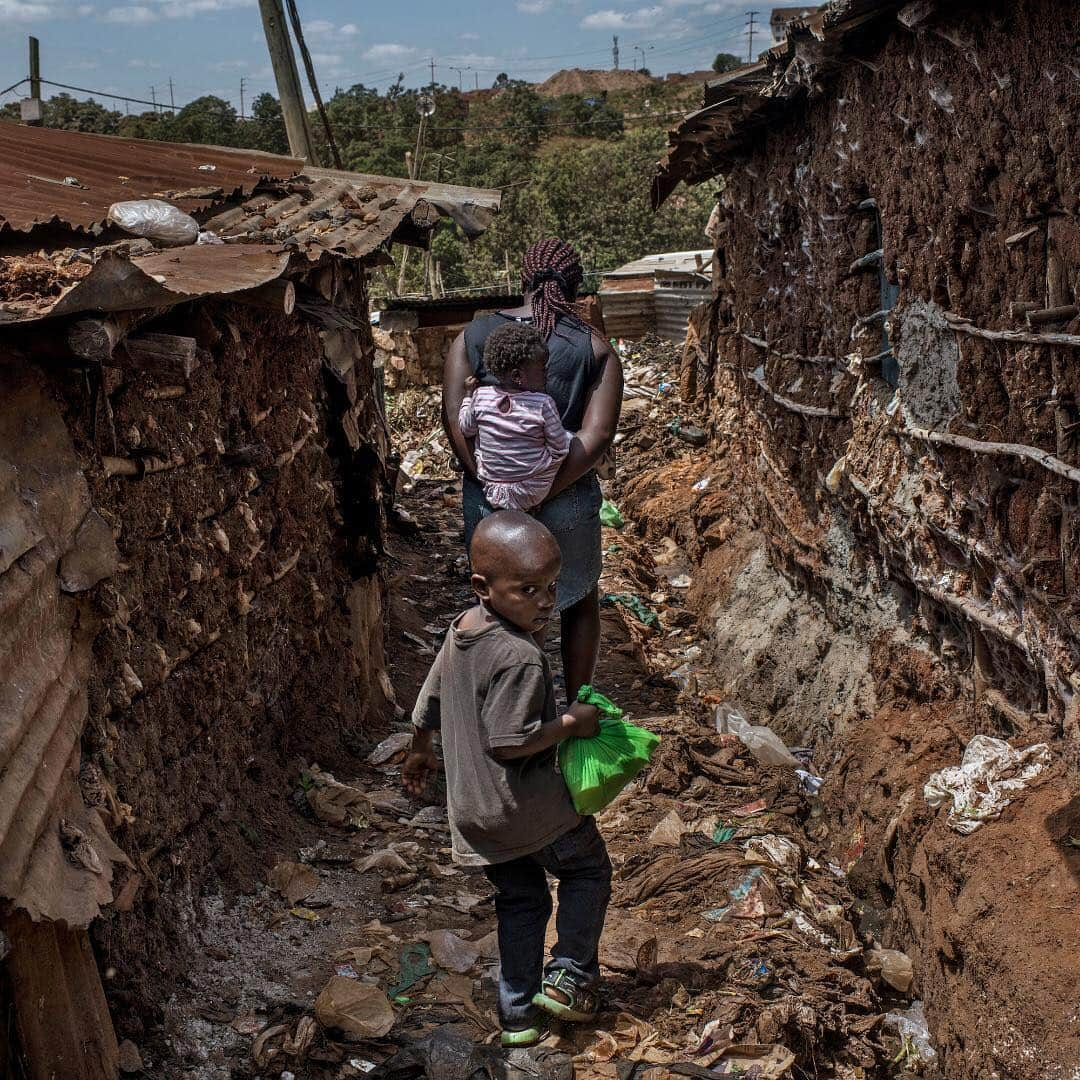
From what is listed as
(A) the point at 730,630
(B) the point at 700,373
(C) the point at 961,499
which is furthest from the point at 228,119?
(C) the point at 961,499

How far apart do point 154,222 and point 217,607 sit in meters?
1.58

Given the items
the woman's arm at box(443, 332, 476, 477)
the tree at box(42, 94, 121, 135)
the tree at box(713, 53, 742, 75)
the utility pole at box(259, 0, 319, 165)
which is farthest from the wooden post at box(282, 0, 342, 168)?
the tree at box(713, 53, 742, 75)

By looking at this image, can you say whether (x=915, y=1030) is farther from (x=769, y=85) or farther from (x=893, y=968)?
(x=769, y=85)

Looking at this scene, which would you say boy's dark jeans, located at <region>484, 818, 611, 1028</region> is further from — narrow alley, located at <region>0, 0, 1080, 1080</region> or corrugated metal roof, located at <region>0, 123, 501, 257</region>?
corrugated metal roof, located at <region>0, 123, 501, 257</region>

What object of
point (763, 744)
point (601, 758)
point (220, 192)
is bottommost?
point (763, 744)

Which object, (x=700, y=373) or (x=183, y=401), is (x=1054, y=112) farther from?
(x=700, y=373)

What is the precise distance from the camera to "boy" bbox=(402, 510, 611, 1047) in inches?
114

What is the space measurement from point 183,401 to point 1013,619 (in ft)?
9.93

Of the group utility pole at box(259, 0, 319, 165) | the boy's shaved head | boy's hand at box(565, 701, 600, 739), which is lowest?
boy's hand at box(565, 701, 600, 739)

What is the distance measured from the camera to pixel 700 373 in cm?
1252

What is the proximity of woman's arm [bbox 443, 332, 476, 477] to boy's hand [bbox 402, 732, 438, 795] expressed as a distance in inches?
45.9

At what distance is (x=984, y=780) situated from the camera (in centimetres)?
397

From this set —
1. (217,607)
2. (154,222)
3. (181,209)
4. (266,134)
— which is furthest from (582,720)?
(266,134)

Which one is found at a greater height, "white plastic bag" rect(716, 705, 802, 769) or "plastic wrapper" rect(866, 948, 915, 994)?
"white plastic bag" rect(716, 705, 802, 769)
